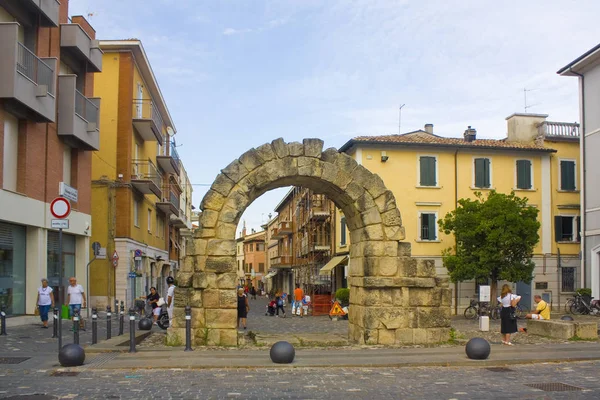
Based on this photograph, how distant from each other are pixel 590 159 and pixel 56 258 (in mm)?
23534

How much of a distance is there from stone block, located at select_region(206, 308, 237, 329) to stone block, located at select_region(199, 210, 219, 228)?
6.40 feet

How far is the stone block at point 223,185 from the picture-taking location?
1494cm

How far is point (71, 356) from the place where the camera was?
1177cm

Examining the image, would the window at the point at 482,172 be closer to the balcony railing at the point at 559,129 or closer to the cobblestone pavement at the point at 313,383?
the balcony railing at the point at 559,129

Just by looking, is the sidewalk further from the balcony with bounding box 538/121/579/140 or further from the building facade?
the balcony with bounding box 538/121/579/140

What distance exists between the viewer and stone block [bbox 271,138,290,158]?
15234 millimetres

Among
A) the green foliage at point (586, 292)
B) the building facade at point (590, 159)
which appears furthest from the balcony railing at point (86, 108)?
the green foliage at point (586, 292)

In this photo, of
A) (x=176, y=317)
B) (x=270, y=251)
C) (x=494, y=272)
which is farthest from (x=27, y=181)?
(x=270, y=251)

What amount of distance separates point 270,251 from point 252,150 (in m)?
68.2

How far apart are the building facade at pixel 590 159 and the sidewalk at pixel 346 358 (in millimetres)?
15881

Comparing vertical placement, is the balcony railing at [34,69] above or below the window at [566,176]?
above

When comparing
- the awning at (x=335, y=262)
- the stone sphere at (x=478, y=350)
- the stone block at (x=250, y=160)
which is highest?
the stone block at (x=250, y=160)

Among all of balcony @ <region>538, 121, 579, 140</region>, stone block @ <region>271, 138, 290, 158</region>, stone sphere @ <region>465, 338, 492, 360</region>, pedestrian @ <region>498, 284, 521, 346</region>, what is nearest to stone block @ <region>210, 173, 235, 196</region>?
stone block @ <region>271, 138, 290, 158</region>

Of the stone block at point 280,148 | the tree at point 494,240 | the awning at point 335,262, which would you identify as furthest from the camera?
the awning at point 335,262
